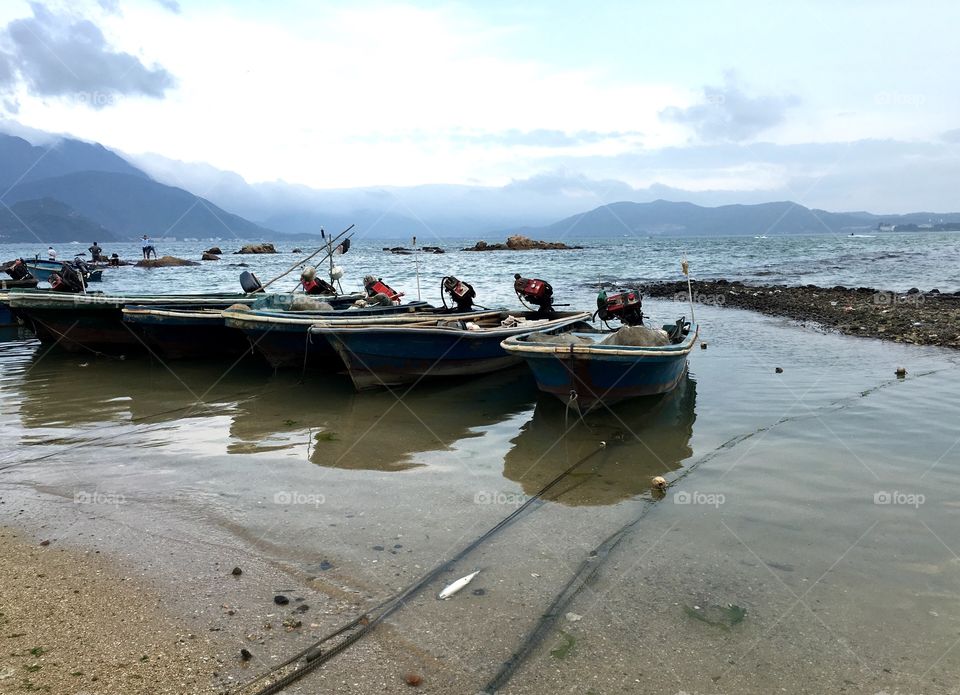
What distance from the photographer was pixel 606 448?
8008 mm

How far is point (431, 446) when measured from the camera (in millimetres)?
8086

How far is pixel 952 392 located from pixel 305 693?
10348mm

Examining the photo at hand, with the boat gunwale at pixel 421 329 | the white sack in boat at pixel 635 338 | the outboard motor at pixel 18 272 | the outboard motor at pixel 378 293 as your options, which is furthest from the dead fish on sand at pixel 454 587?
the outboard motor at pixel 18 272

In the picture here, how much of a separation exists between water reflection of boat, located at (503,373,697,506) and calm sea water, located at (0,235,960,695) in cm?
5

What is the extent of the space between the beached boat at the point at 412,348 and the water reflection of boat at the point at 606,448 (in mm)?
1541

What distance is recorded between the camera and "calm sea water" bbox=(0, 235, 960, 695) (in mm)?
3990

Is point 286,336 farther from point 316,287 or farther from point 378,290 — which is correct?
point 316,287

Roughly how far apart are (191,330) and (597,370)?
9054mm

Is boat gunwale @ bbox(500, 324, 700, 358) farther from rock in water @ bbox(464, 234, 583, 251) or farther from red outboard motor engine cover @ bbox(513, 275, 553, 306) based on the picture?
rock in water @ bbox(464, 234, 583, 251)

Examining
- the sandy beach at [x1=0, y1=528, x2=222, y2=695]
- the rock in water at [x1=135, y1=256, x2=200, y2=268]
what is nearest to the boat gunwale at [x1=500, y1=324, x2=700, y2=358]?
the sandy beach at [x1=0, y1=528, x2=222, y2=695]

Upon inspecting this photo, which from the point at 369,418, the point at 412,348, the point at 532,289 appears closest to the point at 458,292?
the point at 532,289

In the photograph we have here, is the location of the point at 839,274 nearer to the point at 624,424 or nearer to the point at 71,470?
the point at 624,424

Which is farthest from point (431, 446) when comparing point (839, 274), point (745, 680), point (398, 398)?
point (839, 274)

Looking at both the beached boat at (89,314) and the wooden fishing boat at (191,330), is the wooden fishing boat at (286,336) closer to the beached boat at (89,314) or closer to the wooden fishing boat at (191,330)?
the wooden fishing boat at (191,330)
